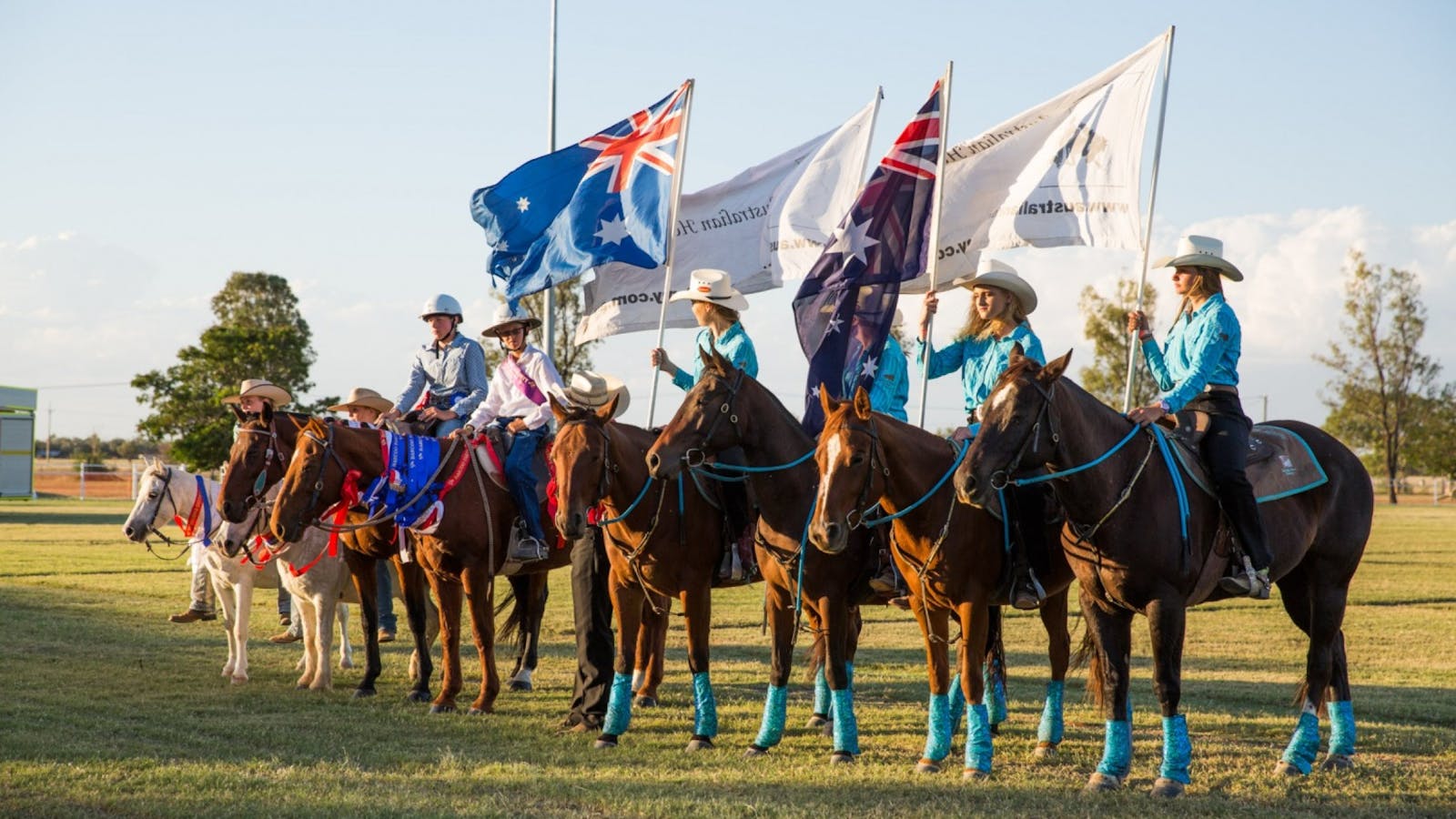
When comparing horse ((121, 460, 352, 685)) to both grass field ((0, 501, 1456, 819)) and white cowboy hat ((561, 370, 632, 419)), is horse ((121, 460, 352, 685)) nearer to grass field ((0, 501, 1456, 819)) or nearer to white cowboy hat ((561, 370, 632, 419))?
grass field ((0, 501, 1456, 819))

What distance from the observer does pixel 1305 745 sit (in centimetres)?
863

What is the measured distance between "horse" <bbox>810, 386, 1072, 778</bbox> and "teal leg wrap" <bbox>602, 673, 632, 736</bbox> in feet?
7.19

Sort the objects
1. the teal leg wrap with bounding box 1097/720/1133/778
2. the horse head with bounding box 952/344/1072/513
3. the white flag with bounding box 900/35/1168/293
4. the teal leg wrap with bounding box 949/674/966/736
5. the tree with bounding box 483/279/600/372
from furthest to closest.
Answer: the tree with bounding box 483/279/600/372
the white flag with bounding box 900/35/1168/293
the teal leg wrap with bounding box 949/674/966/736
the teal leg wrap with bounding box 1097/720/1133/778
the horse head with bounding box 952/344/1072/513

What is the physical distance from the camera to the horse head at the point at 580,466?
8766 millimetres

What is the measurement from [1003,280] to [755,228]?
675 centimetres

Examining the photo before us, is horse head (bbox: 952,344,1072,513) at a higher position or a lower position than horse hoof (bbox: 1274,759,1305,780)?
higher

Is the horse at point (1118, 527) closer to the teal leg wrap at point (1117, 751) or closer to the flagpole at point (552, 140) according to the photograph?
the teal leg wrap at point (1117, 751)

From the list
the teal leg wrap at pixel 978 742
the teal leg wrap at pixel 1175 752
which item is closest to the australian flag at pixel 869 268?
the teal leg wrap at pixel 978 742

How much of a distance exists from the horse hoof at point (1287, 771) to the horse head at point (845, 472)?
3220 mm

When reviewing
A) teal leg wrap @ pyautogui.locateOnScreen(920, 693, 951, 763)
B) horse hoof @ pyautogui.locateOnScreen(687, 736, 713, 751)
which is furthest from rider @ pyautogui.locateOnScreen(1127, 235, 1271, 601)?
horse hoof @ pyautogui.locateOnScreen(687, 736, 713, 751)

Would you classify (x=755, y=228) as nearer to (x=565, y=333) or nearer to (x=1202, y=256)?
(x=1202, y=256)

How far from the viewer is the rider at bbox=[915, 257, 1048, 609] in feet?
28.5

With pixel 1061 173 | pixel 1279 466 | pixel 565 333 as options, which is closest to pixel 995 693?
pixel 1279 466

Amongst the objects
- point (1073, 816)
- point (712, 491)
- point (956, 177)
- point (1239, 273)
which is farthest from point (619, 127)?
point (1073, 816)
